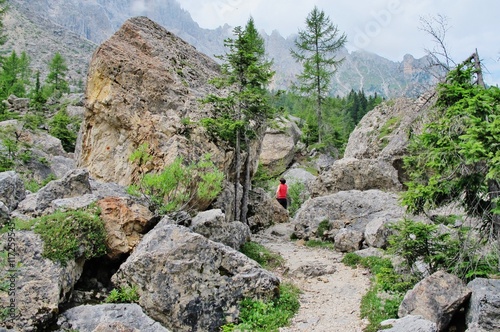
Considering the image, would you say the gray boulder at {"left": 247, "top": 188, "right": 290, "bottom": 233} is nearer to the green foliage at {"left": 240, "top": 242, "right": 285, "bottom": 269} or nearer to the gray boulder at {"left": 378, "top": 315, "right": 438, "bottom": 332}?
the green foliage at {"left": 240, "top": 242, "right": 285, "bottom": 269}

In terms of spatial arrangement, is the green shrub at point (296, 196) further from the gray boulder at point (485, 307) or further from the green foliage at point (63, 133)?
the green foliage at point (63, 133)

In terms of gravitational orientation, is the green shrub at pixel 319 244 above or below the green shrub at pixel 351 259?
below

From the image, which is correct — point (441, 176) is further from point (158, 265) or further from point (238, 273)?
point (158, 265)

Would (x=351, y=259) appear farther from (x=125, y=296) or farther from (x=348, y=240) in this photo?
(x=125, y=296)

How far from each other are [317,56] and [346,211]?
24.0 meters

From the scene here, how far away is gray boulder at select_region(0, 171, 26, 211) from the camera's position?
35.2ft

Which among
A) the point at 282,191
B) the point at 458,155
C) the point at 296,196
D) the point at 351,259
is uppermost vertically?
the point at 458,155

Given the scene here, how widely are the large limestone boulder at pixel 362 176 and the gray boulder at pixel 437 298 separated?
13616mm

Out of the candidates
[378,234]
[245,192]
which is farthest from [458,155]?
[245,192]

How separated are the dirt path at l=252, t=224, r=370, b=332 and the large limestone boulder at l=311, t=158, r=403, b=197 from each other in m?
5.92

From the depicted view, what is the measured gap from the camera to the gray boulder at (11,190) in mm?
10742

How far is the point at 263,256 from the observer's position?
13742mm

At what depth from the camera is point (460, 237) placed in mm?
8359

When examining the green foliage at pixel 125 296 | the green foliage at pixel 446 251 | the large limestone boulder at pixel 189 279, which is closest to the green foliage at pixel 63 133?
the large limestone boulder at pixel 189 279
